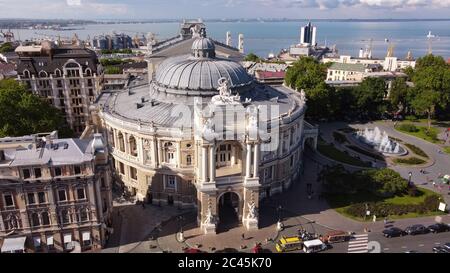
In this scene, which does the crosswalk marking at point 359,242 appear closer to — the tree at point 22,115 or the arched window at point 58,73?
the tree at point 22,115

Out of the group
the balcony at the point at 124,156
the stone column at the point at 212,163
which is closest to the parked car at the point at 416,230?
the stone column at the point at 212,163

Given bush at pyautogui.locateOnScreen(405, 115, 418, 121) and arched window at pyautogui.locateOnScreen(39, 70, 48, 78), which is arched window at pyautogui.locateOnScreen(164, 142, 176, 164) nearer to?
arched window at pyautogui.locateOnScreen(39, 70, 48, 78)

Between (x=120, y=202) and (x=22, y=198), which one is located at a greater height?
(x=22, y=198)

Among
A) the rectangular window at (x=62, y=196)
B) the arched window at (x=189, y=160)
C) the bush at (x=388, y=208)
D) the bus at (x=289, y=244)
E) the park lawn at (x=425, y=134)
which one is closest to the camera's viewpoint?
the rectangular window at (x=62, y=196)

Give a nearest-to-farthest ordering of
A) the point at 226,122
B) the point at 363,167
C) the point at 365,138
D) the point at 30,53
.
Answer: the point at 226,122, the point at 363,167, the point at 365,138, the point at 30,53

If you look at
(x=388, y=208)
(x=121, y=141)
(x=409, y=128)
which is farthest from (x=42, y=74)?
(x=409, y=128)

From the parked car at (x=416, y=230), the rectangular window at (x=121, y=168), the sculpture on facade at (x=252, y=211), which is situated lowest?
the parked car at (x=416, y=230)

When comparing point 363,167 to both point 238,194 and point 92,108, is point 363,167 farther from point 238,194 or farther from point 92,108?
point 92,108
